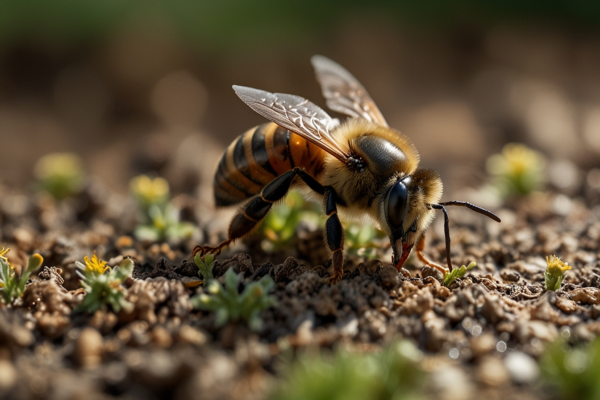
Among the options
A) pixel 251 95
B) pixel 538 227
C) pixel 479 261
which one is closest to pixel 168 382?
pixel 251 95

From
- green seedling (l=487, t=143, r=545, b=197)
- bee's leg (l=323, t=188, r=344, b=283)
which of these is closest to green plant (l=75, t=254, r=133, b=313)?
bee's leg (l=323, t=188, r=344, b=283)

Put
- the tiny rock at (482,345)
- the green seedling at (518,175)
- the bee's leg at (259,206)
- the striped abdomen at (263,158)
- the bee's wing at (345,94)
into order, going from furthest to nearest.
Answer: the green seedling at (518,175), the bee's wing at (345,94), the striped abdomen at (263,158), the bee's leg at (259,206), the tiny rock at (482,345)

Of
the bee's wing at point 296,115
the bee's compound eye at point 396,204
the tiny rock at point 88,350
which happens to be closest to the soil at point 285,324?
the tiny rock at point 88,350

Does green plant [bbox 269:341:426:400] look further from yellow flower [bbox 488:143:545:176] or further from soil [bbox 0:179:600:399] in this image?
yellow flower [bbox 488:143:545:176]

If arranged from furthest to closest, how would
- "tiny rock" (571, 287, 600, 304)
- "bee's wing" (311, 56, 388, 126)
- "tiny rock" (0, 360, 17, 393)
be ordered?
"bee's wing" (311, 56, 388, 126) < "tiny rock" (571, 287, 600, 304) < "tiny rock" (0, 360, 17, 393)

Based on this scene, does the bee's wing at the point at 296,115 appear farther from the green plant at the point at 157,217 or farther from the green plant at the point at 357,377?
the green plant at the point at 357,377

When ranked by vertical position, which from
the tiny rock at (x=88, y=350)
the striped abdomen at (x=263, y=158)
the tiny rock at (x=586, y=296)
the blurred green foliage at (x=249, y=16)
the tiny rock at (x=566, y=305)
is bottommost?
the tiny rock at (x=586, y=296)
